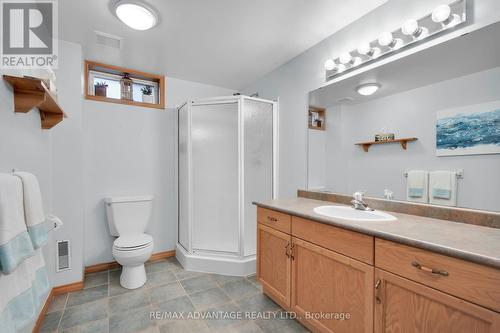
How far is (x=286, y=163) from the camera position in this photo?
257 centimetres

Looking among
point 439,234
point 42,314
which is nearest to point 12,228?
point 42,314

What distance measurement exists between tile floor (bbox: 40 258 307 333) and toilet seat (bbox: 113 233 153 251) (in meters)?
0.40

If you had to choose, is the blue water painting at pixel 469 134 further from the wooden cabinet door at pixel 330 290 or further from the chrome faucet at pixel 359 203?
the wooden cabinet door at pixel 330 290

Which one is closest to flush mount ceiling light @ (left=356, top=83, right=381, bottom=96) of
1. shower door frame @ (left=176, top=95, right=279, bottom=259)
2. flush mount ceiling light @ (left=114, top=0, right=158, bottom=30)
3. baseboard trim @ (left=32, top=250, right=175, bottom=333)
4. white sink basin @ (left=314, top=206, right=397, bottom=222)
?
white sink basin @ (left=314, top=206, right=397, bottom=222)

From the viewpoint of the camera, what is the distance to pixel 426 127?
4.74 ft

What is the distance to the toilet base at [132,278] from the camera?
7.16 feet

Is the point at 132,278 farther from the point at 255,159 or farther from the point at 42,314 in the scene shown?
the point at 255,159

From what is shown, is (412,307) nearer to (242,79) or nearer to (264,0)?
(264,0)

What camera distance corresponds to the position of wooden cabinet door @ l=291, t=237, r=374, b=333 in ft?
3.95

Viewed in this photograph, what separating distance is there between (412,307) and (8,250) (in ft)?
5.25

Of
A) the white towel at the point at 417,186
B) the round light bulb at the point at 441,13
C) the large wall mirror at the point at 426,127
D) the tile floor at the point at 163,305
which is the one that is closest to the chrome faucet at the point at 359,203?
the large wall mirror at the point at 426,127

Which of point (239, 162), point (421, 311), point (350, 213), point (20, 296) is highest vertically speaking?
point (239, 162)

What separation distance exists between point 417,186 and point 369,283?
73 cm

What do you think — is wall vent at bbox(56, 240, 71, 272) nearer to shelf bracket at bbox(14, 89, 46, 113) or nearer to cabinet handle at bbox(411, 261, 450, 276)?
shelf bracket at bbox(14, 89, 46, 113)
